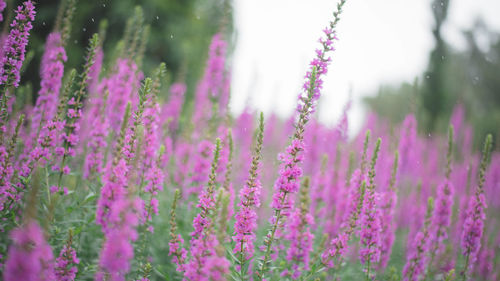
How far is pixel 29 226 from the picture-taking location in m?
1.69

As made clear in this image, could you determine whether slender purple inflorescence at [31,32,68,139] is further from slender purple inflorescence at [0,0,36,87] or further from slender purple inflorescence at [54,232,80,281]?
slender purple inflorescence at [54,232,80,281]

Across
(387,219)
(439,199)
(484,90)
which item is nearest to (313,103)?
(387,219)

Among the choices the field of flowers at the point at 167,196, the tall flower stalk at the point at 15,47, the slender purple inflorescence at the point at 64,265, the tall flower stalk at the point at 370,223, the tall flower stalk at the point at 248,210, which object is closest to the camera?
the field of flowers at the point at 167,196

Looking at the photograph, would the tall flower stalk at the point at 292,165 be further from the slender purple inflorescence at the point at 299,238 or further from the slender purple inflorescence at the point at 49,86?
the slender purple inflorescence at the point at 49,86

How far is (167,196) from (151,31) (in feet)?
28.4

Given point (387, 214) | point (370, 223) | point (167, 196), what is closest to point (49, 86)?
point (167, 196)

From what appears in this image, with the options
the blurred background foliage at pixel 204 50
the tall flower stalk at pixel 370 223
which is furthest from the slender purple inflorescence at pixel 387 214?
the blurred background foliage at pixel 204 50

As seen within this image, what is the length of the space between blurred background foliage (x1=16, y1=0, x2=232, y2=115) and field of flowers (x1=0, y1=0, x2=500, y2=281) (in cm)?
269

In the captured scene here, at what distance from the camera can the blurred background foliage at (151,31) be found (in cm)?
923

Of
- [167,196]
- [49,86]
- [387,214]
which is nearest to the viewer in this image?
[49,86]

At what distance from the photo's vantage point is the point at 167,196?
634cm

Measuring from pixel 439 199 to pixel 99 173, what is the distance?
496 centimetres

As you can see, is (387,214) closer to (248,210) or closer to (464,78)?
(248,210)

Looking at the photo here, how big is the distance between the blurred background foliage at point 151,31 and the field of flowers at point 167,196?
2.69 metres
